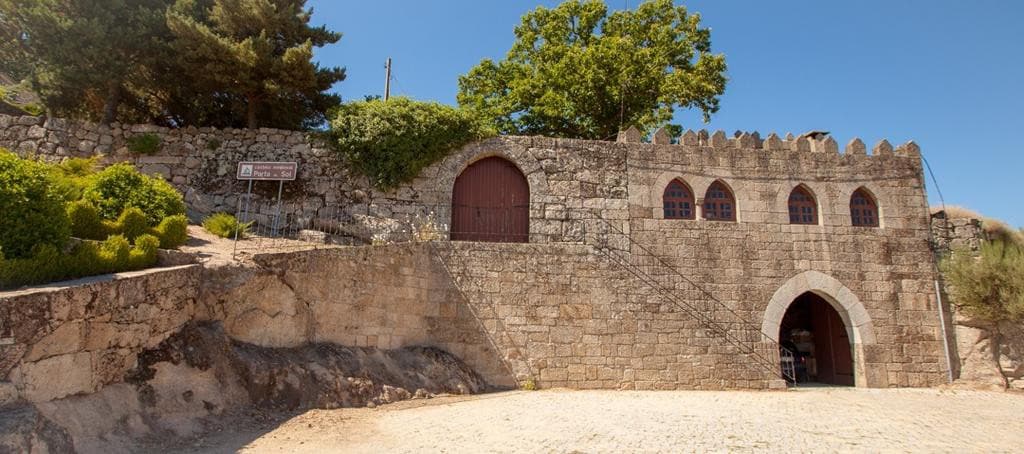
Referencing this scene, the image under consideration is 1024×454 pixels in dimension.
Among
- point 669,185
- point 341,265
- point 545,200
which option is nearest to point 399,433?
point 341,265

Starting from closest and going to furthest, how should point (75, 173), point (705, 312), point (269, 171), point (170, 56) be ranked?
1. point (269, 171)
2. point (75, 173)
3. point (705, 312)
4. point (170, 56)

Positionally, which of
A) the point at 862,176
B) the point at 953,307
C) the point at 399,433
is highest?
the point at 862,176

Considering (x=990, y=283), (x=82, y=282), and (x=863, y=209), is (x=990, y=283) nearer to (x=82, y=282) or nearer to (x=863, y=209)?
(x=863, y=209)

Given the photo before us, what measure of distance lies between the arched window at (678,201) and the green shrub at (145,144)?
36.7 feet

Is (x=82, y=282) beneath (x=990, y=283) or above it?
beneath

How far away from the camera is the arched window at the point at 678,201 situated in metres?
12.3

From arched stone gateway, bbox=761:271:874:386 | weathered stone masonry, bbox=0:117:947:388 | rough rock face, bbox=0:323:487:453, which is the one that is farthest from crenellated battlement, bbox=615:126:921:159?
rough rock face, bbox=0:323:487:453

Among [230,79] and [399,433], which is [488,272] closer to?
[399,433]

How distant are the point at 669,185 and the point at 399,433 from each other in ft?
26.4

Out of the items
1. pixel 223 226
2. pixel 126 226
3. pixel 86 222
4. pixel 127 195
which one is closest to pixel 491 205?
pixel 223 226

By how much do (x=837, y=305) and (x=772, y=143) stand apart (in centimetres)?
383

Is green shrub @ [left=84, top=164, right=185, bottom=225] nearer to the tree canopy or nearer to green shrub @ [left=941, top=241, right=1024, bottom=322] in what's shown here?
the tree canopy

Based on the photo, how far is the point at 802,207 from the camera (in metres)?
12.7

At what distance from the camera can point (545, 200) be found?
40.0 feet
